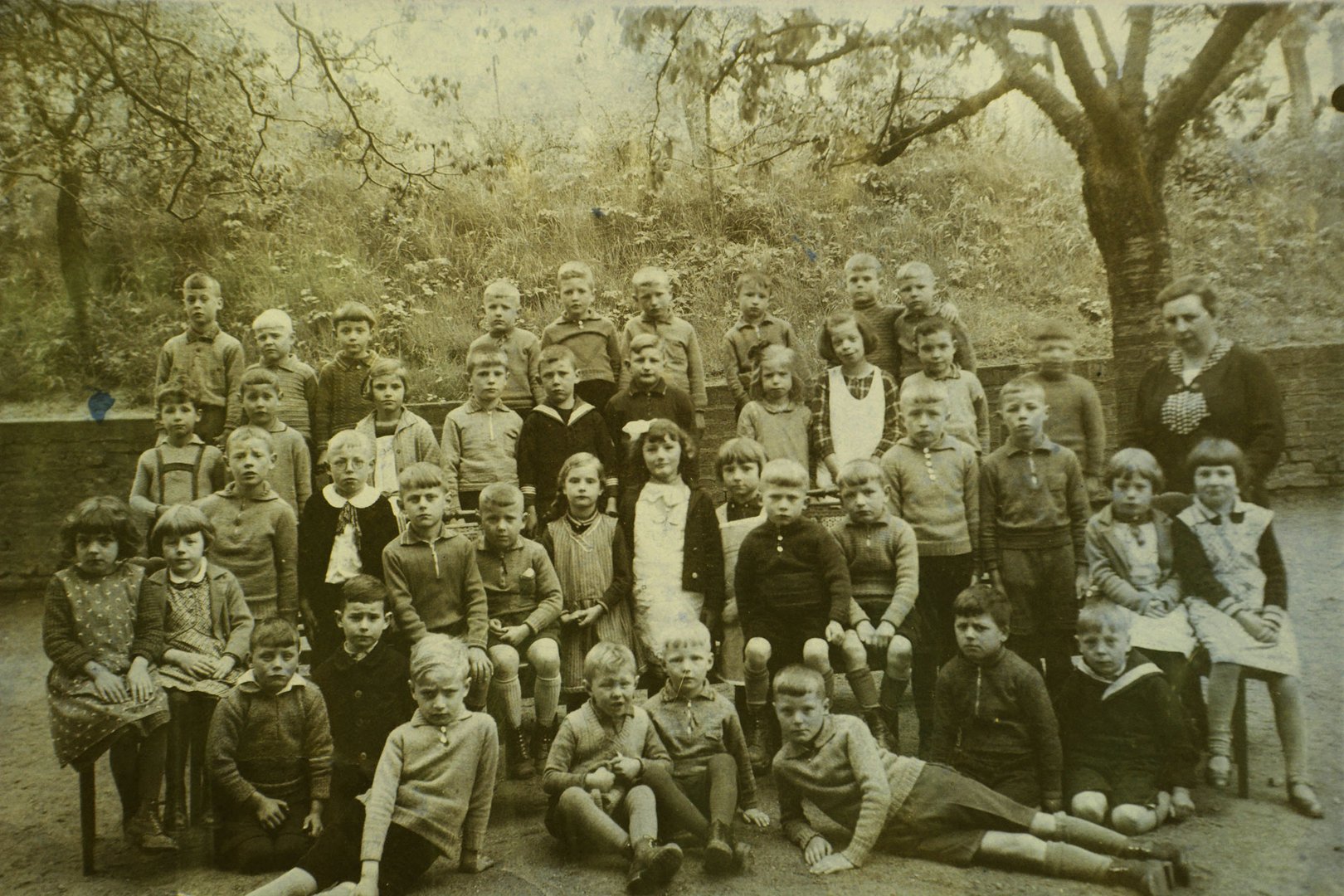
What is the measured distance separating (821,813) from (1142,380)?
1859 mm

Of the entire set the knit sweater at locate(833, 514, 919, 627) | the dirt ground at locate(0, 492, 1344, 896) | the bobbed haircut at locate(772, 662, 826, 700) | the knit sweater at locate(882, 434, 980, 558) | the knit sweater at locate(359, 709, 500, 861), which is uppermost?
the knit sweater at locate(882, 434, 980, 558)

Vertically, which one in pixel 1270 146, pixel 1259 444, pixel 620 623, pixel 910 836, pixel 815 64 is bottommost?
pixel 910 836

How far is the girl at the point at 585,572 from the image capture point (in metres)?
3.25

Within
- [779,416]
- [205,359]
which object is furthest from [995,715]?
[205,359]

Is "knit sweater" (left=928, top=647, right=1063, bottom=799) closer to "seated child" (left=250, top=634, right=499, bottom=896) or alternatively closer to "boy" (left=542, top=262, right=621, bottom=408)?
"seated child" (left=250, top=634, right=499, bottom=896)

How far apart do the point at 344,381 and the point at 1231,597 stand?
10.3 ft

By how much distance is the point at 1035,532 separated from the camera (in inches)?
128

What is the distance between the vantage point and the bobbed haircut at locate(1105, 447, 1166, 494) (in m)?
3.28

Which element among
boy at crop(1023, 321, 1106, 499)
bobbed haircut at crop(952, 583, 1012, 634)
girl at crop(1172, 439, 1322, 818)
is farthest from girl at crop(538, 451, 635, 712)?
girl at crop(1172, 439, 1322, 818)

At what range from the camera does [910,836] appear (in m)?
2.88

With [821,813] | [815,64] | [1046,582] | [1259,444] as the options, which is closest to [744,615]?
[821,813]

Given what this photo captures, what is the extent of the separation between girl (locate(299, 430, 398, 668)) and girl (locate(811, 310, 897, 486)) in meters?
1.54

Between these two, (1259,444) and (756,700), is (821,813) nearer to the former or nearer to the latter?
(756,700)

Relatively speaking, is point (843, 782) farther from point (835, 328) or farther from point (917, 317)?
point (917, 317)
